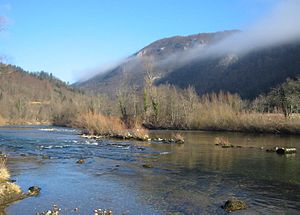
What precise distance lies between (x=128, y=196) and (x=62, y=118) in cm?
13710

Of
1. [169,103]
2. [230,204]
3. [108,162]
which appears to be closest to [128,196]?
[230,204]

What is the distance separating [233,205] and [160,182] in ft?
23.4

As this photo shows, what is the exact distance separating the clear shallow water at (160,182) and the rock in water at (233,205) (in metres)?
0.32

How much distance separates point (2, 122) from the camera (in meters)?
170

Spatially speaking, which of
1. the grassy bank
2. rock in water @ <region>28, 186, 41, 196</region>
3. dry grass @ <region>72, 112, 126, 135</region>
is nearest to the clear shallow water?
rock in water @ <region>28, 186, 41, 196</region>

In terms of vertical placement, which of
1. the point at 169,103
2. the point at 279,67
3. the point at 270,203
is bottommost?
the point at 270,203

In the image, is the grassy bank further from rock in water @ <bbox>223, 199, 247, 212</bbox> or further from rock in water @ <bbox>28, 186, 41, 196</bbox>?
rock in water @ <bbox>223, 199, 247, 212</bbox>

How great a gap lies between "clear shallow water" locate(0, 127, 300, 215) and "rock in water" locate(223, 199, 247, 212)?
0.32 m

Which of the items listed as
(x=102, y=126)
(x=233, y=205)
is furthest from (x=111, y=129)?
(x=233, y=205)

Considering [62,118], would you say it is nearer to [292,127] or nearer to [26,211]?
[292,127]

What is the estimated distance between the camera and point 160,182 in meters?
24.2

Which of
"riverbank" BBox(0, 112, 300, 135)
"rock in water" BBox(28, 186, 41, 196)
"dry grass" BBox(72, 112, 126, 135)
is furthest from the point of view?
"dry grass" BBox(72, 112, 126, 135)

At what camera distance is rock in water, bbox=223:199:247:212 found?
1756 centimetres

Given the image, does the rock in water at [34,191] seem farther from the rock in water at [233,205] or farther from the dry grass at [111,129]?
the dry grass at [111,129]
